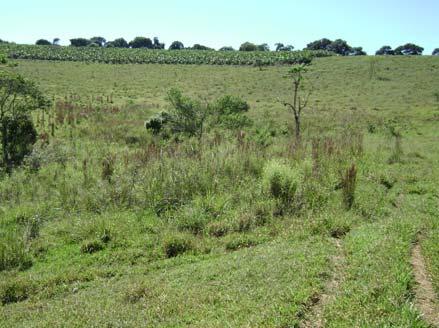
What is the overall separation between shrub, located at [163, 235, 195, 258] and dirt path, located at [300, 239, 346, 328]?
262cm

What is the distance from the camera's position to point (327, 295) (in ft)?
18.0

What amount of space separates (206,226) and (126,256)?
1.83 m

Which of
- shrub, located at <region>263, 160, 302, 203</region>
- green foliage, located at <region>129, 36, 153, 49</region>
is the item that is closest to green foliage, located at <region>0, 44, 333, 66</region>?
green foliage, located at <region>129, 36, 153, 49</region>

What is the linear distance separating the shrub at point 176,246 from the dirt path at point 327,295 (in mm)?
2620

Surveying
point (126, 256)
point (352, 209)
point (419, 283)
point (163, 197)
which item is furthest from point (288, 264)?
point (163, 197)

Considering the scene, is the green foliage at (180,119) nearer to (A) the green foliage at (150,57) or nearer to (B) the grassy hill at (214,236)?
(B) the grassy hill at (214,236)

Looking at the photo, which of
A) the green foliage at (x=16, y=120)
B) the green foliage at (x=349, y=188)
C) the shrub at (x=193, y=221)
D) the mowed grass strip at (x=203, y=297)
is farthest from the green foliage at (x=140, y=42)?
the mowed grass strip at (x=203, y=297)

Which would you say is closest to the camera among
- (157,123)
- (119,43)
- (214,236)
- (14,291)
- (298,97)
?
(14,291)

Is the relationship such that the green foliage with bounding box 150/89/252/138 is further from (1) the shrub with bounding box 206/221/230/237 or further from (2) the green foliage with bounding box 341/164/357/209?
(1) the shrub with bounding box 206/221/230/237

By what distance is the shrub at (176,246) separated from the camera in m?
7.73

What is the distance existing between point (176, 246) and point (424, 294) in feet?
13.6

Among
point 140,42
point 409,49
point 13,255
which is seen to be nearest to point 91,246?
point 13,255

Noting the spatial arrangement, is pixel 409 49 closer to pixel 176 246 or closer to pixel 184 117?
pixel 184 117

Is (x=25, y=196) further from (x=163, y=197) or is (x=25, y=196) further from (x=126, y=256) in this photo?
(x=126, y=256)
